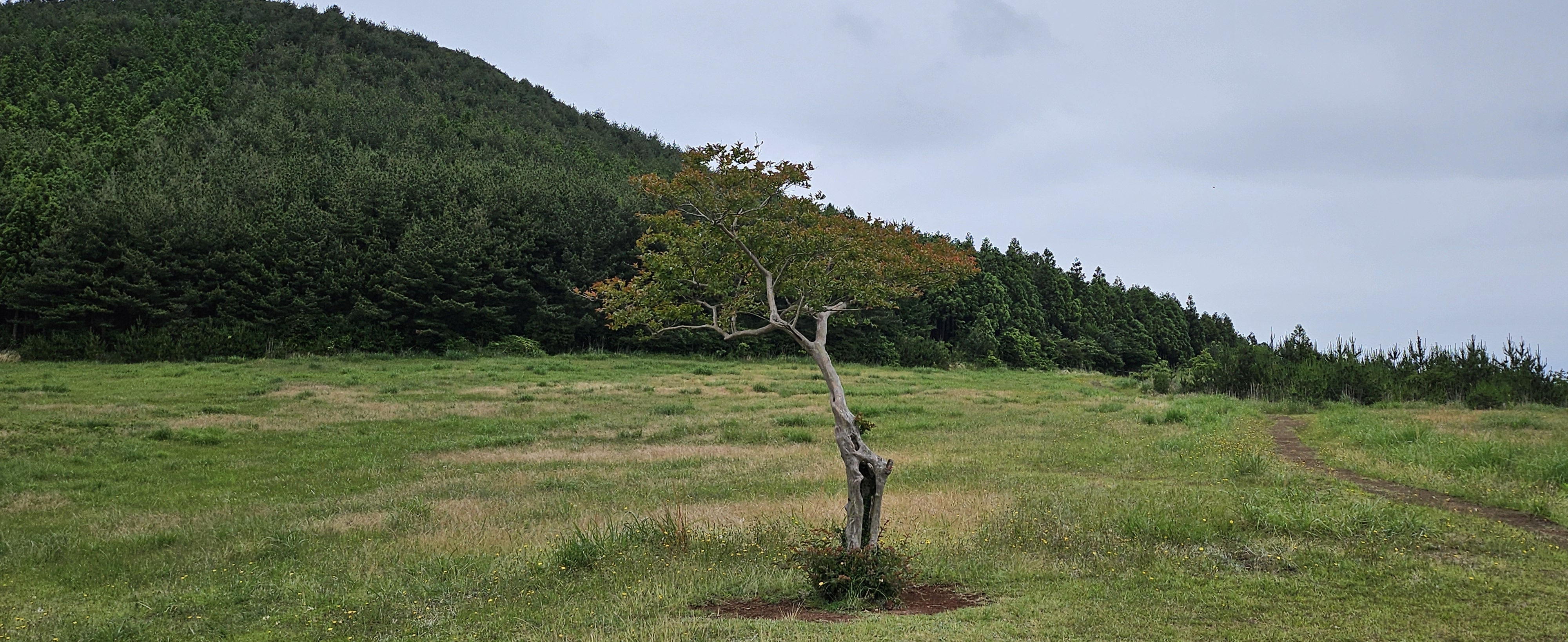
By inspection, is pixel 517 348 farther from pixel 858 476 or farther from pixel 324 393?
pixel 858 476

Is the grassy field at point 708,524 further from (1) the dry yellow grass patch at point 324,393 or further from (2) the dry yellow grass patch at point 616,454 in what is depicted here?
(1) the dry yellow grass patch at point 324,393

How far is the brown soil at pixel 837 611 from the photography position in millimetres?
6820

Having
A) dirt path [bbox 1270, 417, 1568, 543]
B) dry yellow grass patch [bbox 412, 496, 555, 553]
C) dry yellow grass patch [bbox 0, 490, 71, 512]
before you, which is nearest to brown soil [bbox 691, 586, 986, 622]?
dry yellow grass patch [bbox 412, 496, 555, 553]

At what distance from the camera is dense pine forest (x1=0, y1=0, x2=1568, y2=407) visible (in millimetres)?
40531

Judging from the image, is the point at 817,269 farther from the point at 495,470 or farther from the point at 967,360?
the point at 967,360

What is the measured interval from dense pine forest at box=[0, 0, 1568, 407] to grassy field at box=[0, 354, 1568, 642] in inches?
148

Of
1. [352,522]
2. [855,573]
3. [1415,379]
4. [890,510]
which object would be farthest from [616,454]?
[1415,379]

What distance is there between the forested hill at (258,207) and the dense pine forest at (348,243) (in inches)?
8.5

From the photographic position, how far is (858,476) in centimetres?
763

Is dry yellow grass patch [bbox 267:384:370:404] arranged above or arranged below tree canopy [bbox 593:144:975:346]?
below

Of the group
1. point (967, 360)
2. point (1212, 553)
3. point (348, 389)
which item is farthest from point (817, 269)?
point (967, 360)

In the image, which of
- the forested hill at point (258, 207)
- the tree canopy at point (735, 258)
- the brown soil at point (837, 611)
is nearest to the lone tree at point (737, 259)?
the tree canopy at point (735, 258)

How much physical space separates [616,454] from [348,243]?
136 ft

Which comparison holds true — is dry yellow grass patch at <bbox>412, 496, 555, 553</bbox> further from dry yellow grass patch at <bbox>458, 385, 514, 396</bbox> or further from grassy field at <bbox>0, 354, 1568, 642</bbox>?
dry yellow grass patch at <bbox>458, 385, 514, 396</bbox>
